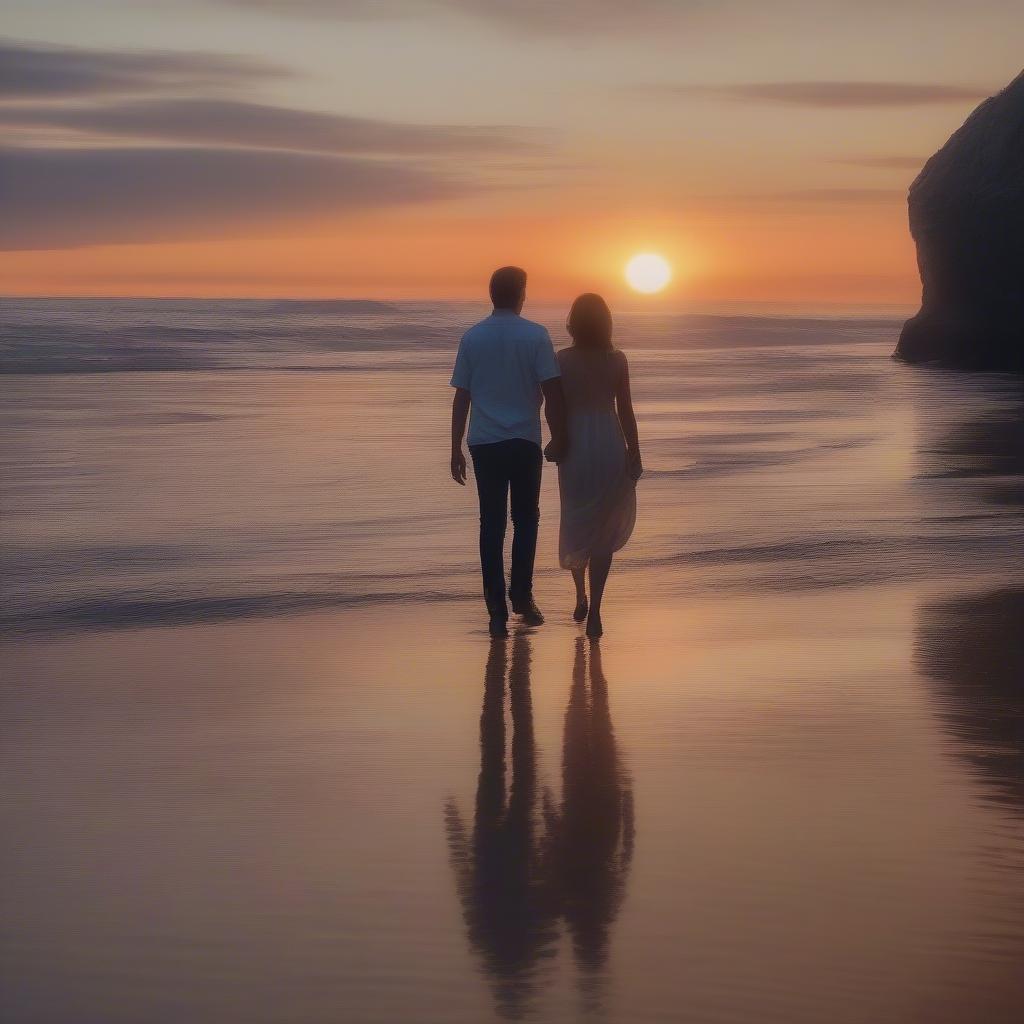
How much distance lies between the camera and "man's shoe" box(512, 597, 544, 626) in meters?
8.39

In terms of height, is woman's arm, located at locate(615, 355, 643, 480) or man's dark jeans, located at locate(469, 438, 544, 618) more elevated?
woman's arm, located at locate(615, 355, 643, 480)

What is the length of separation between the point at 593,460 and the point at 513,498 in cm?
50

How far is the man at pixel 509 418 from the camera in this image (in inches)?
327

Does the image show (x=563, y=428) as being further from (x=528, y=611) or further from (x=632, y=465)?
(x=528, y=611)

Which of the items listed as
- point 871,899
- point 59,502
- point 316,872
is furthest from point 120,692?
point 59,502

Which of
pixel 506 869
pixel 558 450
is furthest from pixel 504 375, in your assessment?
pixel 506 869

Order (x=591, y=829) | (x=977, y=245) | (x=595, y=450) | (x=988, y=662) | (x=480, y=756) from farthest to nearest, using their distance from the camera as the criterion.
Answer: (x=977, y=245), (x=595, y=450), (x=988, y=662), (x=480, y=756), (x=591, y=829)

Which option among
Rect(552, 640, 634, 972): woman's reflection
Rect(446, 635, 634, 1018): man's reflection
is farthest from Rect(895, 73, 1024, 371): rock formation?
Rect(446, 635, 634, 1018): man's reflection

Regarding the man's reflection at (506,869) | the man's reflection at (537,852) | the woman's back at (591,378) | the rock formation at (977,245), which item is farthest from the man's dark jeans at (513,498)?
the rock formation at (977,245)

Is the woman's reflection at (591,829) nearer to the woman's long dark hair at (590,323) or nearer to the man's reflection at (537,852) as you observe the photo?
the man's reflection at (537,852)

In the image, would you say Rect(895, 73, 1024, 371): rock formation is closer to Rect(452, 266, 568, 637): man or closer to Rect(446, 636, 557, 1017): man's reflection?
Rect(452, 266, 568, 637): man

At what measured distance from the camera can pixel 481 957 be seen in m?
3.91

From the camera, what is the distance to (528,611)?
843cm

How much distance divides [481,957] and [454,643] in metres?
3.91
